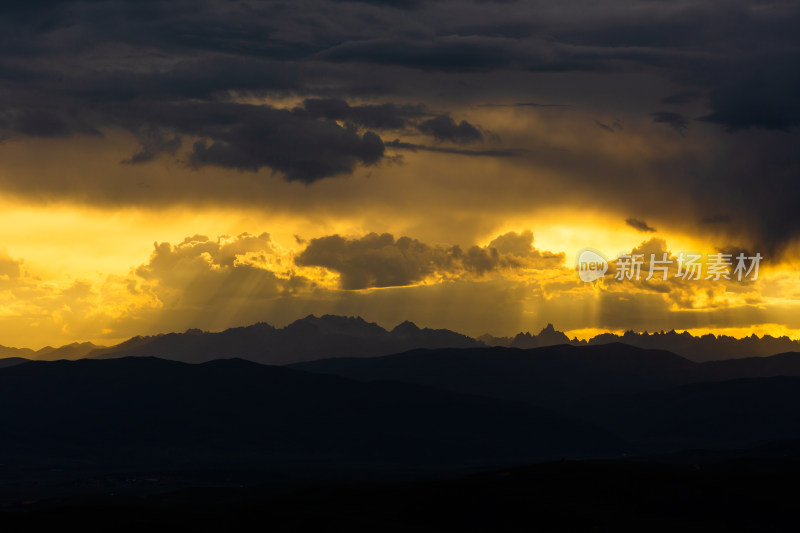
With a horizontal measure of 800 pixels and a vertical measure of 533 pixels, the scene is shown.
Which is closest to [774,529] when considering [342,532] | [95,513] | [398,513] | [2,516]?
[398,513]

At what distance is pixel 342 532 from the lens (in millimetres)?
162000

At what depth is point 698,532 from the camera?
181 metres

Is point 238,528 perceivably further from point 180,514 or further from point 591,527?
point 591,527

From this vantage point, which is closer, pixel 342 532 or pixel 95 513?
pixel 342 532

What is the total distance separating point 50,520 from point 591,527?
93877 millimetres

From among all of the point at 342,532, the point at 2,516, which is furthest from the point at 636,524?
the point at 2,516

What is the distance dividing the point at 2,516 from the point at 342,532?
59868mm

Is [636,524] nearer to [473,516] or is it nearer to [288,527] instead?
[473,516]

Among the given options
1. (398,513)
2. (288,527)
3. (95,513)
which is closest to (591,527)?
(398,513)

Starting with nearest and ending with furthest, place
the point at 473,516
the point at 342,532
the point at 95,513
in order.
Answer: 1. the point at 342,532
2. the point at 95,513
3. the point at 473,516

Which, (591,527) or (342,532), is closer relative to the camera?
(342,532)

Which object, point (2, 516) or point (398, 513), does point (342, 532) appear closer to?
point (398, 513)

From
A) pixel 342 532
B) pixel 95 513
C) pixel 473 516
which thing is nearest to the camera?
pixel 342 532

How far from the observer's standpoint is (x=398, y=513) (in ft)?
632
